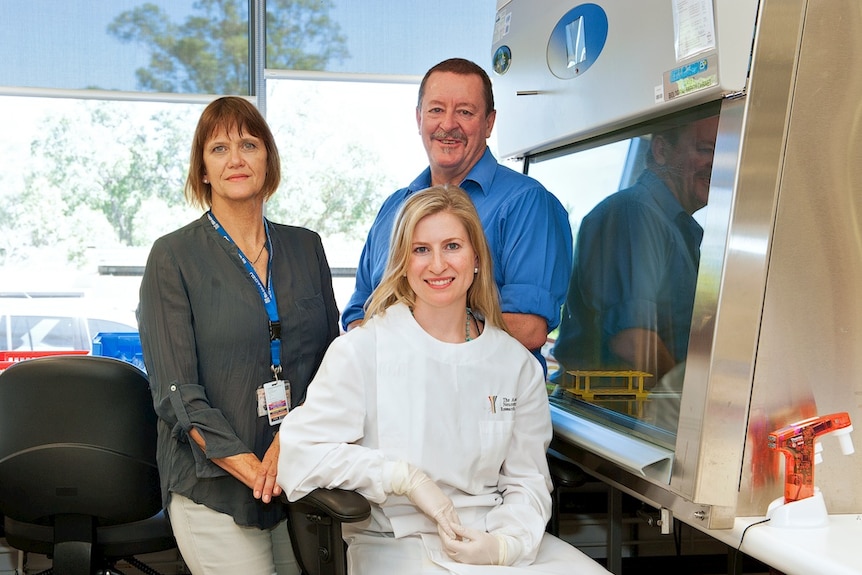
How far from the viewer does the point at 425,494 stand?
165 centimetres

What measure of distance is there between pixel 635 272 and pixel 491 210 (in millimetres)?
397

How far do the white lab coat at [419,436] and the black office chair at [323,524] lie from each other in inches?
1.5

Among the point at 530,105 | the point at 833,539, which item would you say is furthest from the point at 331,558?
the point at 530,105

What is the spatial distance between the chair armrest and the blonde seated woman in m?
0.02

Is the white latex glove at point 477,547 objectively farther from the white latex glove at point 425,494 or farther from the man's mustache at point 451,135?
the man's mustache at point 451,135

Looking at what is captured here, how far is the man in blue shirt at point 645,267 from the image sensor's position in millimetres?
1762

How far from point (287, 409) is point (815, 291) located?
1132 mm

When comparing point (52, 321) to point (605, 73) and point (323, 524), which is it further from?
point (605, 73)

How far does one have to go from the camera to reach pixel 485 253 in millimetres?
1907

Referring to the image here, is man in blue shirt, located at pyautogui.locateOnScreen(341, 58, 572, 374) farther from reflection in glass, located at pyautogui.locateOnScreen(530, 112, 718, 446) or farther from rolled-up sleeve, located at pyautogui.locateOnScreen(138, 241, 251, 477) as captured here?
rolled-up sleeve, located at pyautogui.locateOnScreen(138, 241, 251, 477)

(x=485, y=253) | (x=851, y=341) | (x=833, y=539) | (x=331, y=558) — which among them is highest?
(x=485, y=253)

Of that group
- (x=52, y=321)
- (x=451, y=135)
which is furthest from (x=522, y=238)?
(x=52, y=321)

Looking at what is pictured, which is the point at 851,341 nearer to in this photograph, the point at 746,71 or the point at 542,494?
the point at 746,71

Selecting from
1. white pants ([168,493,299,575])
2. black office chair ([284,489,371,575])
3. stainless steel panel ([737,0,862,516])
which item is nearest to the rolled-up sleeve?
white pants ([168,493,299,575])
